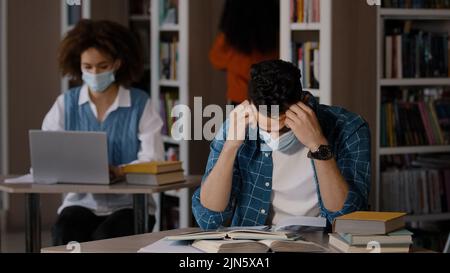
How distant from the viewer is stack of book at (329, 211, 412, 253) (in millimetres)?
1781

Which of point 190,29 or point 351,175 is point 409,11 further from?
point 351,175

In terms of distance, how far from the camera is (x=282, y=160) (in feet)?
7.38

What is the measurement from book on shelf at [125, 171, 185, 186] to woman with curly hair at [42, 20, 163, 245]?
213 millimetres

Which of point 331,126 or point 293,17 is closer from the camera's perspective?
point 331,126

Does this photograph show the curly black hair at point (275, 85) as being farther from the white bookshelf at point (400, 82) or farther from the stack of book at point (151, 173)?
the white bookshelf at point (400, 82)

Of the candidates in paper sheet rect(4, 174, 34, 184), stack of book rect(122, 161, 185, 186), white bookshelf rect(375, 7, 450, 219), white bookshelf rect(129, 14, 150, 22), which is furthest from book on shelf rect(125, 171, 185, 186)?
white bookshelf rect(129, 14, 150, 22)

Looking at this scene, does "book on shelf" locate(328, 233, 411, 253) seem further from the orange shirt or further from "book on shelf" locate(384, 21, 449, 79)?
the orange shirt

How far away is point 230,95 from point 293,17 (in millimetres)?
869

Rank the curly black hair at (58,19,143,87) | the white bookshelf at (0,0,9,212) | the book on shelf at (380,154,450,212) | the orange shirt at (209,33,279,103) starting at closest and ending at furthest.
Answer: the curly black hair at (58,19,143,87), the book on shelf at (380,154,450,212), the orange shirt at (209,33,279,103), the white bookshelf at (0,0,9,212)

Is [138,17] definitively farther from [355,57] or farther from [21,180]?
[21,180]

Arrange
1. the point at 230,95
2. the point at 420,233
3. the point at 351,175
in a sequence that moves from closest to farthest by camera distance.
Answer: the point at 351,175
the point at 420,233
the point at 230,95

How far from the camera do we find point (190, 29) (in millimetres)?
4344
